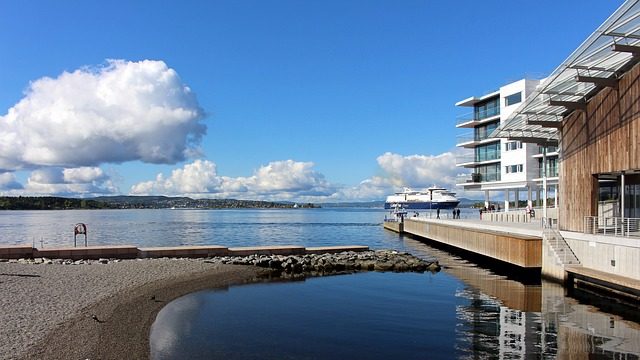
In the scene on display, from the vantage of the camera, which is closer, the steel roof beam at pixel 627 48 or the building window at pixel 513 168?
the steel roof beam at pixel 627 48

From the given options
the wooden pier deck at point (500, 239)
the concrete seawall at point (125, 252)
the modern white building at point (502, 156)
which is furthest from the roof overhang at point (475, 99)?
the concrete seawall at point (125, 252)

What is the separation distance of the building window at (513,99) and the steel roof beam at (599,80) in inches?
1151

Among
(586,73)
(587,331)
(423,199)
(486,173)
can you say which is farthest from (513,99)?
(423,199)

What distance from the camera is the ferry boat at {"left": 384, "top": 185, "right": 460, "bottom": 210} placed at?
159 meters

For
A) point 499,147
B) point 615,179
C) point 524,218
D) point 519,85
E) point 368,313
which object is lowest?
point 368,313

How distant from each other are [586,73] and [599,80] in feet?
2.51

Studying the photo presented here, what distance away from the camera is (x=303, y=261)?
104 feet

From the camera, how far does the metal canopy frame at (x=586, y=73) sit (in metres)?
18.8

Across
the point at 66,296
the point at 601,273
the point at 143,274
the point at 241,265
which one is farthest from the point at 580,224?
the point at 66,296

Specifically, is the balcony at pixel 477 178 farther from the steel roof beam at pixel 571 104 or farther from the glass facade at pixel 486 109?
the steel roof beam at pixel 571 104

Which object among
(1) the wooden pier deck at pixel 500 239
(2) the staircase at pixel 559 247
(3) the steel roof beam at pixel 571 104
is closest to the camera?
(2) the staircase at pixel 559 247

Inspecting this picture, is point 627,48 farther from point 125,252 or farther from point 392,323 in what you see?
point 125,252

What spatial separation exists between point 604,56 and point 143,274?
23.4m

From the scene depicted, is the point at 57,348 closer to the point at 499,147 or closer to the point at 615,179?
the point at 615,179
